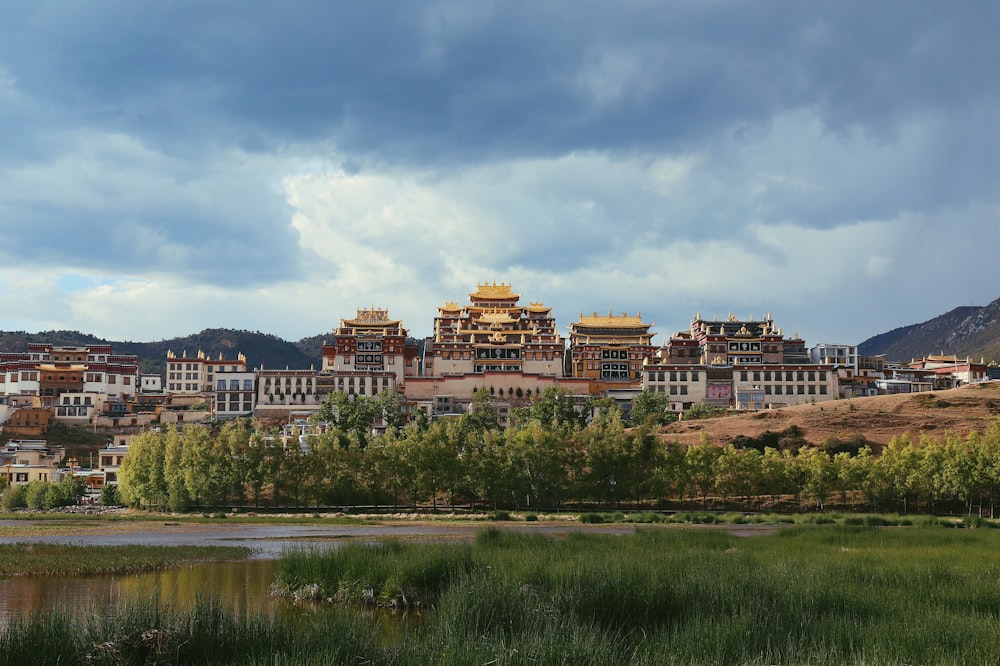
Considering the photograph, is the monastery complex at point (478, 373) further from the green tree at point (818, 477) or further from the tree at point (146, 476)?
the green tree at point (818, 477)

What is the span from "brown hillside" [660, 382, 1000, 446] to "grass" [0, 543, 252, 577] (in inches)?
2041

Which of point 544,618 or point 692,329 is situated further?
point 692,329

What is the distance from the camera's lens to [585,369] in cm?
13025

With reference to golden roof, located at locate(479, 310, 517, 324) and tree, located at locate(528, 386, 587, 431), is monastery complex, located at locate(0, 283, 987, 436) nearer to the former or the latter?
golden roof, located at locate(479, 310, 517, 324)

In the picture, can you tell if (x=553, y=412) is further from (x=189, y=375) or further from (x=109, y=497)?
(x=189, y=375)

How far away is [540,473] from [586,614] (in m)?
47.6

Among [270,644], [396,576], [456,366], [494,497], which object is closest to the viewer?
[270,644]

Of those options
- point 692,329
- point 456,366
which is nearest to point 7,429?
point 456,366

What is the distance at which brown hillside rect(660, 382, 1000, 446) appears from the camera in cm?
8268

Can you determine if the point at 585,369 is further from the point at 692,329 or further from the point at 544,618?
the point at 544,618

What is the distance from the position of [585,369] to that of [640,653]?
11556 centimetres

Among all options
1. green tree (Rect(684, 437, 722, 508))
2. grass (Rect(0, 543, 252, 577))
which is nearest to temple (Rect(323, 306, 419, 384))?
green tree (Rect(684, 437, 722, 508))

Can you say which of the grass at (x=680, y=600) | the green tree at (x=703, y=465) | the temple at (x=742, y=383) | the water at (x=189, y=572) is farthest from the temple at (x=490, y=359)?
the grass at (x=680, y=600)

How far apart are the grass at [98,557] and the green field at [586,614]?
26.2 feet
